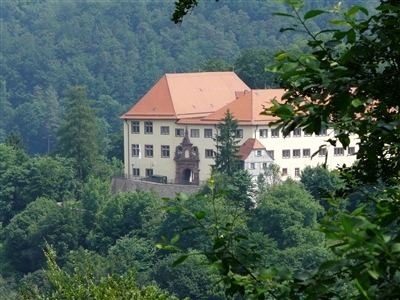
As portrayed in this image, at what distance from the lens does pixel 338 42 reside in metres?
4.25

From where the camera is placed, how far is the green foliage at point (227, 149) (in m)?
68.0

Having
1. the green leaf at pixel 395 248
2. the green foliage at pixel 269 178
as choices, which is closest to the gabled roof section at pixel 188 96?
the green foliage at pixel 269 178

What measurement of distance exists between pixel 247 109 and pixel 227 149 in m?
3.27

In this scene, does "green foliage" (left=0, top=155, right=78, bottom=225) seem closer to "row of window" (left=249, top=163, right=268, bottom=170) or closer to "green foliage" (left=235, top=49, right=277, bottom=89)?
"green foliage" (left=235, top=49, right=277, bottom=89)

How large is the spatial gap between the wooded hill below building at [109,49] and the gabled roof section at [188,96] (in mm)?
41730

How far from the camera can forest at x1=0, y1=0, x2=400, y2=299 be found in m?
4.19

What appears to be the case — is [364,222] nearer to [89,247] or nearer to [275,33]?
[89,247]

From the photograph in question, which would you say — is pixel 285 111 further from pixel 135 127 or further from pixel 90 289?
pixel 135 127

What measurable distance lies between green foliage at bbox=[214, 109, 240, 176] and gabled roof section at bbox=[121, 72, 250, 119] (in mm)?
3260

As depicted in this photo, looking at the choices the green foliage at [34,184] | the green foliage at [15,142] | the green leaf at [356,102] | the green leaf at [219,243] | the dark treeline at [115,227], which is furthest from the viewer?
the green foliage at [15,142]

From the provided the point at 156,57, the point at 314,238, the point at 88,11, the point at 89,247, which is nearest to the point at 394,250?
the point at 314,238

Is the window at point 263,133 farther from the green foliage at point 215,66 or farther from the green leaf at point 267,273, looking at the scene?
the green leaf at point 267,273

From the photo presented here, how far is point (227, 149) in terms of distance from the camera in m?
68.0

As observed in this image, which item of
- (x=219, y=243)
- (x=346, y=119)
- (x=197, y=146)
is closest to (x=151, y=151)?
(x=197, y=146)
